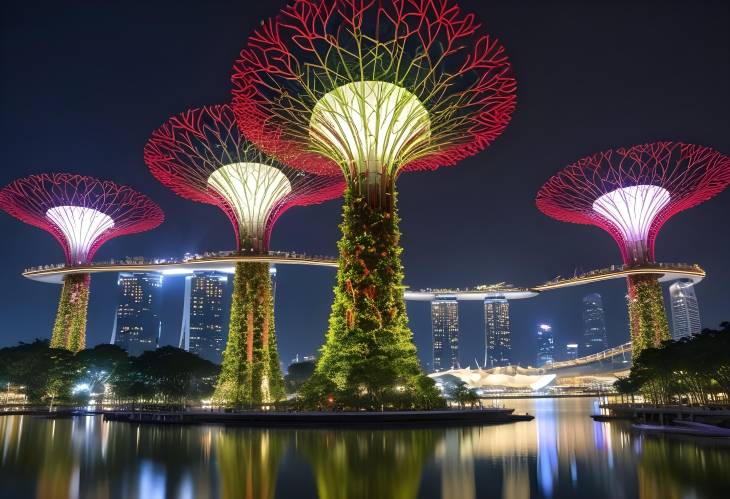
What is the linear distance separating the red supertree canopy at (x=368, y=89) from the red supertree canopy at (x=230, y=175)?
4277 mm

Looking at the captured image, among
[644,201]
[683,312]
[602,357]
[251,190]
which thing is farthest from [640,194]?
[683,312]

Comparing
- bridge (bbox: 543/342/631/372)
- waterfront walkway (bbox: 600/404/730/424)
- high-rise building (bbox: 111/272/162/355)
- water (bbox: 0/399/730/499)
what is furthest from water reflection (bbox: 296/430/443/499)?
high-rise building (bbox: 111/272/162/355)

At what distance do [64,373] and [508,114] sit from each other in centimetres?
4114

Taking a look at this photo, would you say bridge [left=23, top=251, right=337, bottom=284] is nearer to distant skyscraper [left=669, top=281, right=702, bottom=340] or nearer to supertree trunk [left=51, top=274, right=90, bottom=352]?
supertree trunk [left=51, top=274, right=90, bottom=352]

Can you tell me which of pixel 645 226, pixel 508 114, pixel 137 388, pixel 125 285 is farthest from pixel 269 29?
pixel 125 285

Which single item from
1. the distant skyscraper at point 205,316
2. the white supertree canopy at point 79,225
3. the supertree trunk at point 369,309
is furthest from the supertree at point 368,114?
the distant skyscraper at point 205,316

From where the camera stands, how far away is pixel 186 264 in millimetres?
52594

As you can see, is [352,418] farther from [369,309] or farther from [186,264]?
[186,264]

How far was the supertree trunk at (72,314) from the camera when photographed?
56.7 m

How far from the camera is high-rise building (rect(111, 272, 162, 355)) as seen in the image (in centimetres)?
18325

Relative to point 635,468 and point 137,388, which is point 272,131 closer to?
point 137,388

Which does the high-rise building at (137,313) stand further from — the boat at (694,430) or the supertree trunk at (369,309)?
the boat at (694,430)

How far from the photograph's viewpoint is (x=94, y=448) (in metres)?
20.6

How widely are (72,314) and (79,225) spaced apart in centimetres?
867
